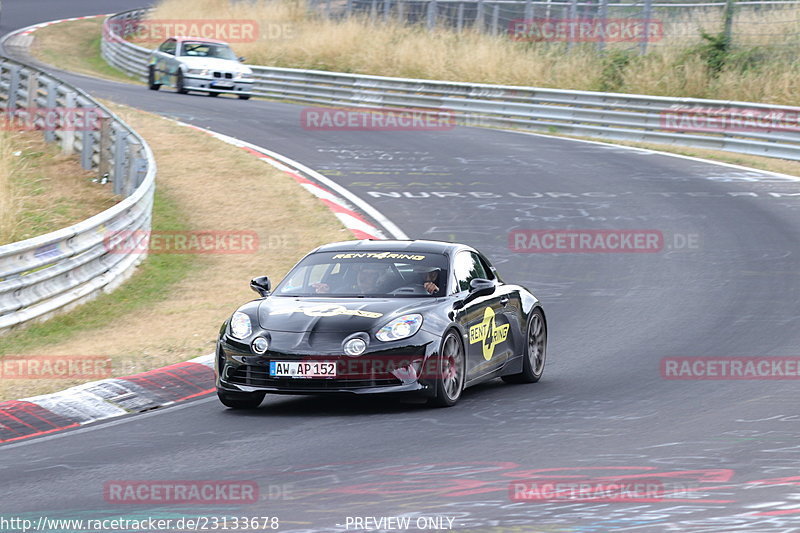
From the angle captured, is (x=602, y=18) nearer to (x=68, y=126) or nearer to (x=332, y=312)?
(x=68, y=126)

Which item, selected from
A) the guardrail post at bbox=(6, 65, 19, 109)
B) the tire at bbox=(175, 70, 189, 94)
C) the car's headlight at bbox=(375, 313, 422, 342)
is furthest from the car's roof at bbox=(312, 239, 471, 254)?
the tire at bbox=(175, 70, 189, 94)

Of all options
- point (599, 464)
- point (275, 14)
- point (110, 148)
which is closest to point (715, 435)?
point (599, 464)

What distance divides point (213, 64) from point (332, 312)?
27895 millimetres

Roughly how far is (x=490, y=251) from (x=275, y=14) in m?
33.8

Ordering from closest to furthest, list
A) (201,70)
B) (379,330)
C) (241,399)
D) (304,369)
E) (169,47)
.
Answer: (304,369) < (379,330) < (241,399) < (201,70) < (169,47)

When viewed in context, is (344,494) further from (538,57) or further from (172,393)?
(538,57)

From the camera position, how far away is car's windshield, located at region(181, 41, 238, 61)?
122ft

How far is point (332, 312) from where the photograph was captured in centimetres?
984

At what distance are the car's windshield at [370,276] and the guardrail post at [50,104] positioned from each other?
12.5m

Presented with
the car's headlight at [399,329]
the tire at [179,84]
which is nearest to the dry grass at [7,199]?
the car's headlight at [399,329]

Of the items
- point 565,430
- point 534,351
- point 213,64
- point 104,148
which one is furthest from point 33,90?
point 565,430

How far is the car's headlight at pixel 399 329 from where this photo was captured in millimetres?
9586

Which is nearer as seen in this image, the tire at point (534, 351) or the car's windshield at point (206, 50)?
the tire at point (534, 351)

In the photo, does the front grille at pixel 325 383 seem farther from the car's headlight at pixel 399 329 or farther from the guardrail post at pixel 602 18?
the guardrail post at pixel 602 18
